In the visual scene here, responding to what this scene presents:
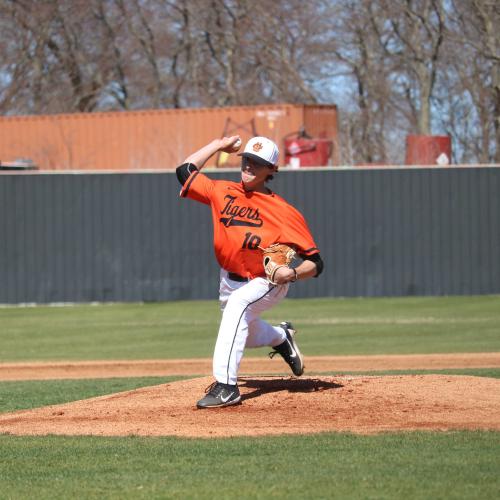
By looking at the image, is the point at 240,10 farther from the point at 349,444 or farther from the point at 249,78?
the point at 349,444

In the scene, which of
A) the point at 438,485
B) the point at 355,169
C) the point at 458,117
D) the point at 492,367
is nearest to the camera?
the point at 438,485

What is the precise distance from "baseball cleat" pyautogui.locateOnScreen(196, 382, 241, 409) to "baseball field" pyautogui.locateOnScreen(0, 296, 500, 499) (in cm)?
6

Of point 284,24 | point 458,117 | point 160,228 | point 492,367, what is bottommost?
point 492,367

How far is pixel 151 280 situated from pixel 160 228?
1.07m

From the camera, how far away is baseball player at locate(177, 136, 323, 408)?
22.8 ft

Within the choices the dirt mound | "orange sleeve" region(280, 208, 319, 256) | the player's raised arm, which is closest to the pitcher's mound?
"orange sleeve" region(280, 208, 319, 256)

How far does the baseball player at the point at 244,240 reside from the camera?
6.95 meters

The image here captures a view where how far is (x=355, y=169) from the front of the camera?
835 inches

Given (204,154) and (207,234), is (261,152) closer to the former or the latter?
Result: (204,154)

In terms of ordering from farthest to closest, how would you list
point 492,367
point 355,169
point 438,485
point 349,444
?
point 355,169 → point 492,367 → point 349,444 → point 438,485

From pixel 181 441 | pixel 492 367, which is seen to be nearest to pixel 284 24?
pixel 492 367

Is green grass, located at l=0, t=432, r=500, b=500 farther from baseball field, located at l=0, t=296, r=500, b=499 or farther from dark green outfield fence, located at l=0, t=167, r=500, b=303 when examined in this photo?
dark green outfield fence, located at l=0, t=167, r=500, b=303

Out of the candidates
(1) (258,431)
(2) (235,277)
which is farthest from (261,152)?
(1) (258,431)

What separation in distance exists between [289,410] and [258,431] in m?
0.60
